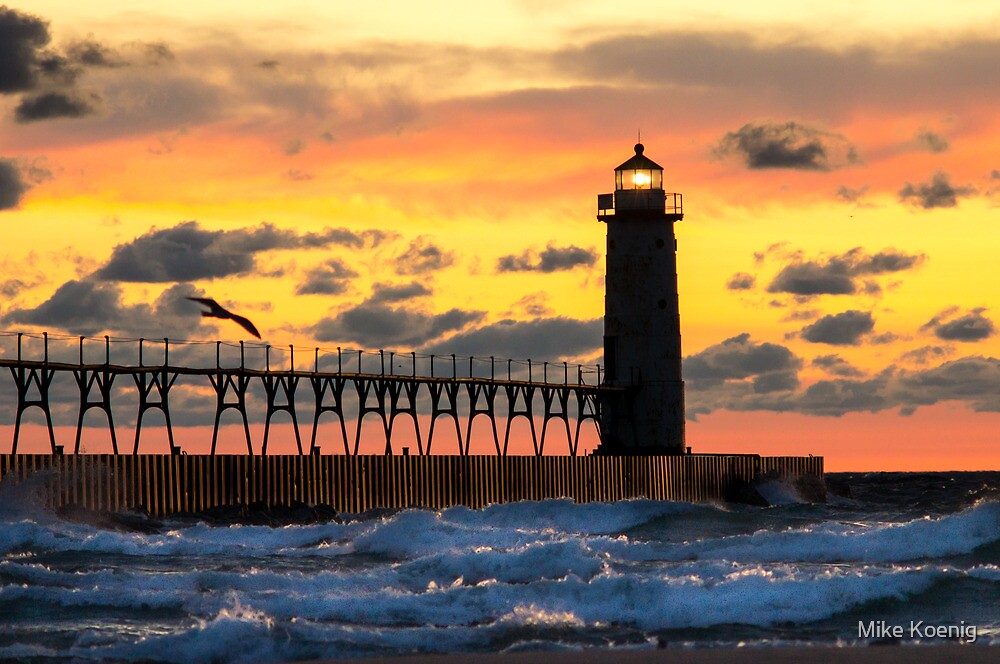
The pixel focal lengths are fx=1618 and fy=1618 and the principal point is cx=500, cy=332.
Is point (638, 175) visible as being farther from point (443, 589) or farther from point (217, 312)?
point (217, 312)

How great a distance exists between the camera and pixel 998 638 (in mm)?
17906

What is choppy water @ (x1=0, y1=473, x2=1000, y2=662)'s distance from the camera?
17.2 meters

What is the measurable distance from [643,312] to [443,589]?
3152 centimetres

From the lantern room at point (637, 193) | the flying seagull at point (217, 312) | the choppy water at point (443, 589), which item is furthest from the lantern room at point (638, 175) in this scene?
the flying seagull at point (217, 312)

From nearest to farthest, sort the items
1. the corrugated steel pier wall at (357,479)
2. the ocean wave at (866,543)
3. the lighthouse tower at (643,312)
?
the ocean wave at (866,543) < the corrugated steel pier wall at (357,479) < the lighthouse tower at (643,312)

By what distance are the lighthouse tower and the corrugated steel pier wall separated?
2099mm

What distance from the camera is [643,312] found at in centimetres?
5106

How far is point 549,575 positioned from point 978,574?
20.0 feet

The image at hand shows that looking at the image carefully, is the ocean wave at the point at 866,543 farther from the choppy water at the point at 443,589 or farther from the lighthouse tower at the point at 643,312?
the lighthouse tower at the point at 643,312

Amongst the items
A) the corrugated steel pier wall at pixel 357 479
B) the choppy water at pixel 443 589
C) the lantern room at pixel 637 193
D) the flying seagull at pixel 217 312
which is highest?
the lantern room at pixel 637 193

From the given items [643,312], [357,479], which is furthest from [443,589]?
[643,312]

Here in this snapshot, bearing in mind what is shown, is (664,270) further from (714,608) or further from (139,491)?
(714,608)

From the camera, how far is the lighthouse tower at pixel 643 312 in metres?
51.1

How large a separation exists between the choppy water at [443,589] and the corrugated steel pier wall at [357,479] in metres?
0.99
